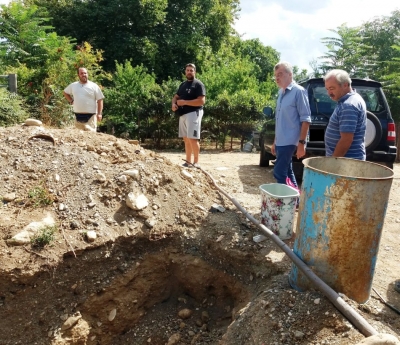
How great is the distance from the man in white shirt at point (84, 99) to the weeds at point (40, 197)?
7.78 feet

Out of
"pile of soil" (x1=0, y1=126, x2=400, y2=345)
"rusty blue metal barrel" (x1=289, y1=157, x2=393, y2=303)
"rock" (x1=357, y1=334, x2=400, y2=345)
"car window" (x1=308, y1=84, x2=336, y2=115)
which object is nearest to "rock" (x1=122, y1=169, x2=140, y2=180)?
"pile of soil" (x1=0, y1=126, x2=400, y2=345)

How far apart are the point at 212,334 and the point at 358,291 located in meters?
1.48

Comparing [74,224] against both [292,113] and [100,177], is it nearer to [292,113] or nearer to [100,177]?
[100,177]

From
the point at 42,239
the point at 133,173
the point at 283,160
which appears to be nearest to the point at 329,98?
the point at 283,160

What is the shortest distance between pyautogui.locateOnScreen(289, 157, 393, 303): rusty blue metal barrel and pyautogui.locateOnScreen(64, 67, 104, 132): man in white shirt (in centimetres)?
443

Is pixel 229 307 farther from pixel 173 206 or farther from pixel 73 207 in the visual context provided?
pixel 73 207

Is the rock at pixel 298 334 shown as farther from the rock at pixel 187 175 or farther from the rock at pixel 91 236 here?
the rock at pixel 187 175

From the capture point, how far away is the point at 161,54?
17219 mm

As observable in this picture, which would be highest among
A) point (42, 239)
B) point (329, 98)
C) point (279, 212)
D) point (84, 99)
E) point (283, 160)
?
point (329, 98)

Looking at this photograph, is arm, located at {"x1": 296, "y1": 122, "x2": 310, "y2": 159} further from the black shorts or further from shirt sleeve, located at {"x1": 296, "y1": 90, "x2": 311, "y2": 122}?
the black shorts

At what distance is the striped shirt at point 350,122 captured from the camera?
3184 mm

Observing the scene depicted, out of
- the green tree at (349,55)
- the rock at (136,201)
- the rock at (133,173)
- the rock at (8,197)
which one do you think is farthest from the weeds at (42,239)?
the green tree at (349,55)

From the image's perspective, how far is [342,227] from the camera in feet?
7.75

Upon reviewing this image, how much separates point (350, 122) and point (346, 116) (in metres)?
0.07
